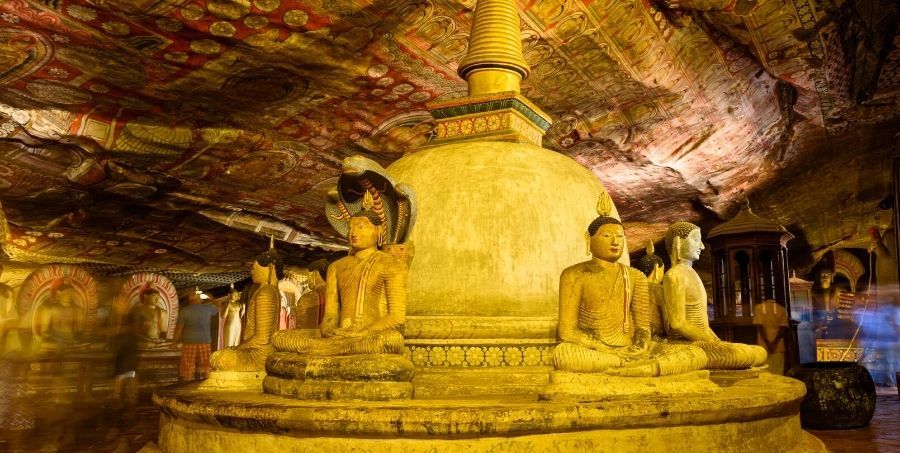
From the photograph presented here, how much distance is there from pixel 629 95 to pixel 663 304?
6.04 m

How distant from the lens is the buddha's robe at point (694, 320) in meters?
4.79

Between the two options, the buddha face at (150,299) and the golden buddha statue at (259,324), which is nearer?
the golden buddha statue at (259,324)

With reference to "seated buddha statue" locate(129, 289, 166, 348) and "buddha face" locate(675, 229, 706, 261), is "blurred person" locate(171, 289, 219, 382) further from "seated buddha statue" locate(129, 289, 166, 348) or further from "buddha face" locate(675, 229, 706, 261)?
"buddha face" locate(675, 229, 706, 261)

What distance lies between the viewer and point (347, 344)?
401 cm

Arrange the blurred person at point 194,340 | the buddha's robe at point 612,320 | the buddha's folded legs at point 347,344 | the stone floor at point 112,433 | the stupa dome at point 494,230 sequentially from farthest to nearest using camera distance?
the blurred person at point 194,340
the stone floor at point 112,433
the stupa dome at point 494,230
the buddha's folded legs at point 347,344
the buddha's robe at point 612,320

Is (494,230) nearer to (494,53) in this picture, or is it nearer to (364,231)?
→ (364,231)

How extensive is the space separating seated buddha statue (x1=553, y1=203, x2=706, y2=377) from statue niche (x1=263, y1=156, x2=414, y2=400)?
3.20 feet

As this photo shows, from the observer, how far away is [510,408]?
3.22 m

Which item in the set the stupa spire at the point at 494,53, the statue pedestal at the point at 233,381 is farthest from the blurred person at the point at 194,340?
the stupa spire at the point at 494,53

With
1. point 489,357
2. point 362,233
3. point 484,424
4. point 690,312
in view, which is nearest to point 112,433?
point 362,233

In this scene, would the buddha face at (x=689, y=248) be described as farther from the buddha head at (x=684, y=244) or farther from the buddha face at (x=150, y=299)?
the buddha face at (x=150, y=299)

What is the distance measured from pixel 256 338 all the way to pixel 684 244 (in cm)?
331

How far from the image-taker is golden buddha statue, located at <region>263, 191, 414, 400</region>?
374cm

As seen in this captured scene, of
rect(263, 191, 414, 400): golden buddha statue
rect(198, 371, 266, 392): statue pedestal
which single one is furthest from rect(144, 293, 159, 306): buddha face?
rect(263, 191, 414, 400): golden buddha statue
